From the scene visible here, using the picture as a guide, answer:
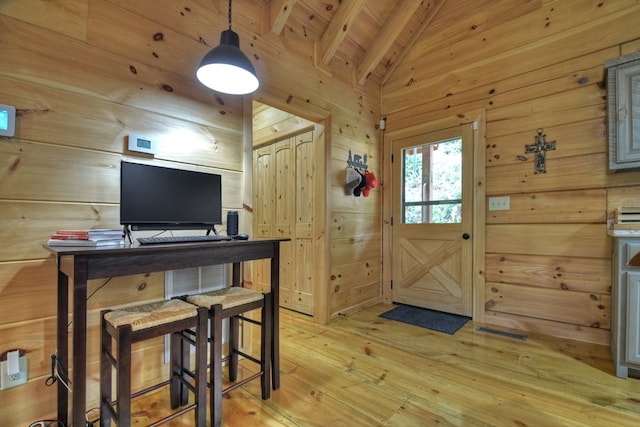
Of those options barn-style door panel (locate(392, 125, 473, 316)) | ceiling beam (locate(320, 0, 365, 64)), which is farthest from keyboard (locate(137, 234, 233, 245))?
barn-style door panel (locate(392, 125, 473, 316))

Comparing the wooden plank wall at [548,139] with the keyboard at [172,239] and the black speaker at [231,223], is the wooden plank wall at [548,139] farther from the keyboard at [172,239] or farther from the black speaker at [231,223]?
the keyboard at [172,239]

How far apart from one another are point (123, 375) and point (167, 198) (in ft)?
2.91

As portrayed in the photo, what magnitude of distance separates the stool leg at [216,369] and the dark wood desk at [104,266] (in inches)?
10.6

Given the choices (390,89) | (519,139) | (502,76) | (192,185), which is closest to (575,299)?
(519,139)

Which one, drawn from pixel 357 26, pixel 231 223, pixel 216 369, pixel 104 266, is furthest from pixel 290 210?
pixel 104 266

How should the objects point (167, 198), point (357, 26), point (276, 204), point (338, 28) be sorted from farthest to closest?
point (276, 204) → point (357, 26) → point (338, 28) → point (167, 198)

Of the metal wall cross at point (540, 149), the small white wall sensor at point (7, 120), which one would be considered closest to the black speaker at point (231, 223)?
the small white wall sensor at point (7, 120)

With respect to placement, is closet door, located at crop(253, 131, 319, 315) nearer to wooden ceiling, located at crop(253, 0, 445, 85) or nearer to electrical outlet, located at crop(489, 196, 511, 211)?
wooden ceiling, located at crop(253, 0, 445, 85)

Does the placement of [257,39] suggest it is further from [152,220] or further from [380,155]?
[380,155]

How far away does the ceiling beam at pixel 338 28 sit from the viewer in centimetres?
255

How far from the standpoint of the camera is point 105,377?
50.9 inches

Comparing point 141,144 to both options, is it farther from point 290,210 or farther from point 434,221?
point 434,221

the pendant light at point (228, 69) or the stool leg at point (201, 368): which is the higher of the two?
the pendant light at point (228, 69)

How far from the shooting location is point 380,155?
360cm
